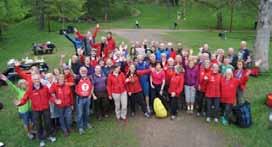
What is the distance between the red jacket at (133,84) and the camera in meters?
10.1

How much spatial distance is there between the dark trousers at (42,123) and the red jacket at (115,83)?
193cm

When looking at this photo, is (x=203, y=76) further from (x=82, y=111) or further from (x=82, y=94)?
(x=82, y=111)

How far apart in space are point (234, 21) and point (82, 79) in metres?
41.6

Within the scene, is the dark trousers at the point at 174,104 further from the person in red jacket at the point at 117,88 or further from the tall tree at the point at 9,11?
the tall tree at the point at 9,11

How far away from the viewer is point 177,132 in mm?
9742

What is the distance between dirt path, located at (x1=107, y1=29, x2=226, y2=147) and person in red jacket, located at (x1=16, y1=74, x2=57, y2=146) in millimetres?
2582

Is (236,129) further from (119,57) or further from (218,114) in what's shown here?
(119,57)

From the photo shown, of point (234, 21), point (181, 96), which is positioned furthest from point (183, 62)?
point (234, 21)

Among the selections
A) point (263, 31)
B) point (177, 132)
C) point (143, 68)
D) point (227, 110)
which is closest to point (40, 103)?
point (143, 68)

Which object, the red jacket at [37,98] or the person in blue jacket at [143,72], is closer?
the red jacket at [37,98]

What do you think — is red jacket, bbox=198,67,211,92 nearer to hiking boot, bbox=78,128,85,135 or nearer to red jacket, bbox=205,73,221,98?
red jacket, bbox=205,73,221,98

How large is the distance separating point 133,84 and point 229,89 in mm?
2824

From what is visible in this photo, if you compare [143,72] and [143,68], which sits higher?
[143,68]

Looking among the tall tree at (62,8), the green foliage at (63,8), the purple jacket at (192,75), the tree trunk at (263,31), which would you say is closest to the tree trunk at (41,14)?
the tall tree at (62,8)
